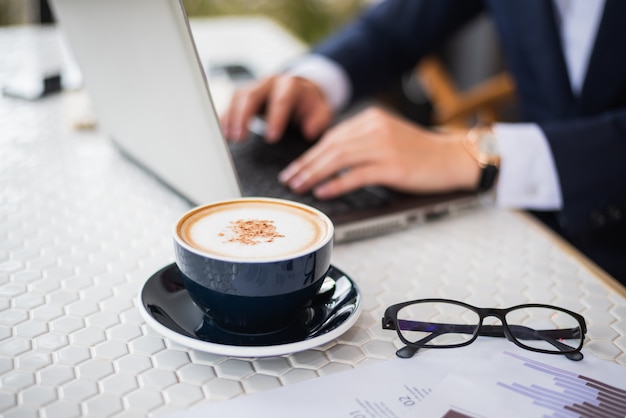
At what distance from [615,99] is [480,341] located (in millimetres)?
709

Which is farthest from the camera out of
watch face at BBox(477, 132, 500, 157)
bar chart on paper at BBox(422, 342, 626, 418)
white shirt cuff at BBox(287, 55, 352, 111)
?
white shirt cuff at BBox(287, 55, 352, 111)

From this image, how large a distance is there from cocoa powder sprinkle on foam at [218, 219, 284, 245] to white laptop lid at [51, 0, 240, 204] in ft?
0.44

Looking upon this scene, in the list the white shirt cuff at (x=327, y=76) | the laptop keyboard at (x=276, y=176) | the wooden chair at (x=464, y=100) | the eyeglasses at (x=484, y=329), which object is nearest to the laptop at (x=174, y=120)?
the laptop keyboard at (x=276, y=176)

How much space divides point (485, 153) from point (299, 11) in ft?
9.83

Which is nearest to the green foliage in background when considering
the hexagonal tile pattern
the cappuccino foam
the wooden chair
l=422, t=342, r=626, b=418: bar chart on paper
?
the wooden chair

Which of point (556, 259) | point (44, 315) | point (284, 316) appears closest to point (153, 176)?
point (44, 315)

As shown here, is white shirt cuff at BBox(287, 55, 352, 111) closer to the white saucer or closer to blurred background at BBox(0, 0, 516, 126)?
blurred background at BBox(0, 0, 516, 126)

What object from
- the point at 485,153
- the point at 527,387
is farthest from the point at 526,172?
the point at 527,387

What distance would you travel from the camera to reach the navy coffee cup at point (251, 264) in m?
0.48

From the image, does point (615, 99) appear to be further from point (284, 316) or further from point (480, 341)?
point (284, 316)

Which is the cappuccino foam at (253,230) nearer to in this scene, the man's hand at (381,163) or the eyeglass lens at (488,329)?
the eyeglass lens at (488,329)

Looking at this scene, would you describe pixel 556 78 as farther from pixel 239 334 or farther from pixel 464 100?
pixel 239 334

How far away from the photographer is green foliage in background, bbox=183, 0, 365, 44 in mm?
3590

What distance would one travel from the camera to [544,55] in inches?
44.4
